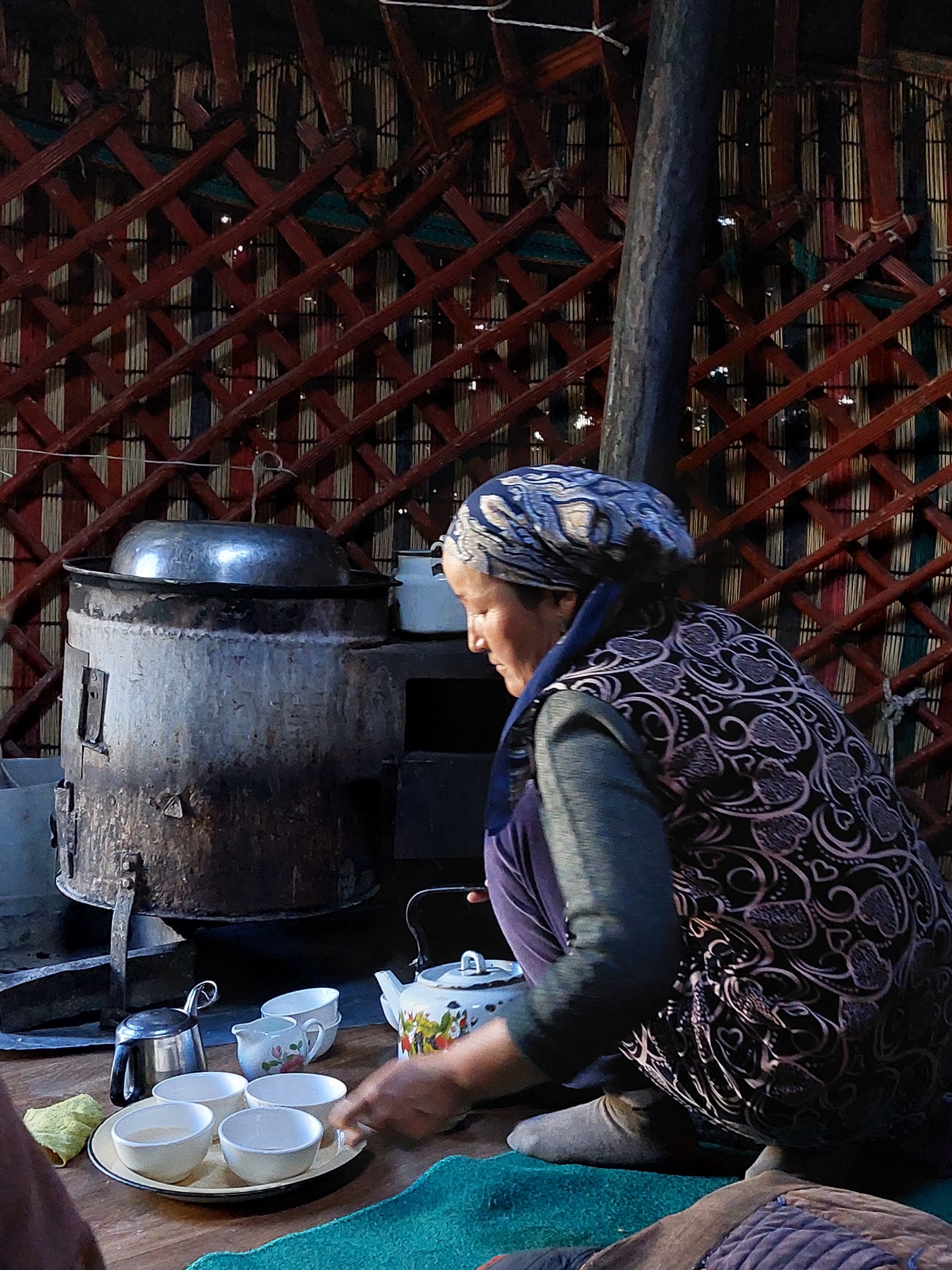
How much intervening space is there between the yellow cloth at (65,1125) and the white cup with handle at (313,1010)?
0.94ft

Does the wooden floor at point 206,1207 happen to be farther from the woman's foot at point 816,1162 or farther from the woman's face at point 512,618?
the woman's face at point 512,618

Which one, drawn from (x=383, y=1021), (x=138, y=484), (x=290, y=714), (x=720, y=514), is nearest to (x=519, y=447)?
(x=720, y=514)

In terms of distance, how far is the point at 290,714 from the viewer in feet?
6.68

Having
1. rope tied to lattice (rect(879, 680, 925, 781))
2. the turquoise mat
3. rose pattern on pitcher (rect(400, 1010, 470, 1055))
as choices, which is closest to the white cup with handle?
rose pattern on pitcher (rect(400, 1010, 470, 1055))

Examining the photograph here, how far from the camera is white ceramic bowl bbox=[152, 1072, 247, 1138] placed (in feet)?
4.63

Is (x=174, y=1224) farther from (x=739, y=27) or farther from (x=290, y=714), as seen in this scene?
(x=739, y=27)

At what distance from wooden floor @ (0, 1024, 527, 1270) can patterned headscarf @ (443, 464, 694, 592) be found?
2.24 feet

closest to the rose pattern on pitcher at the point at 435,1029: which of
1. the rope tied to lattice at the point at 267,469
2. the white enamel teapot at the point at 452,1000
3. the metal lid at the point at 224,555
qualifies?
the white enamel teapot at the point at 452,1000

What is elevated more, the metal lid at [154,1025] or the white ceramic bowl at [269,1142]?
the metal lid at [154,1025]

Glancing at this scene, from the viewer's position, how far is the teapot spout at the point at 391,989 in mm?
1638

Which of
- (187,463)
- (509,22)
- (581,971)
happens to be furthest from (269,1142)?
(509,22)

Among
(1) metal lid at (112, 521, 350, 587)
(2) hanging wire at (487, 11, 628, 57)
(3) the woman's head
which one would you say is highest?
(2) hanging wire at (487, 11, 628, 57)

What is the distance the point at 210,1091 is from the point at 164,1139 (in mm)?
103

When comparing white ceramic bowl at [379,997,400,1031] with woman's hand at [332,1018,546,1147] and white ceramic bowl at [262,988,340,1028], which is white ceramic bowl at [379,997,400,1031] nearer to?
white ceramic bowl at [262,988,340,1028]
